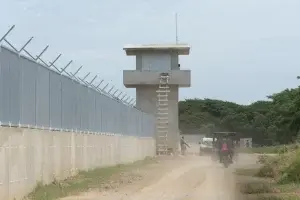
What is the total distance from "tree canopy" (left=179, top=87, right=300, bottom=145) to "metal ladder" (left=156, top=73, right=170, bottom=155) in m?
16.9

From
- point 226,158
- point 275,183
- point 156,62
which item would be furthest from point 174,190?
point 156,62

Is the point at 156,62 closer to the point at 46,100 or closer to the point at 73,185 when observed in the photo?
the point at 73,185

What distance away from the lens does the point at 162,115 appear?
61.6m

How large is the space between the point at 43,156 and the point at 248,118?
9125 centimetres

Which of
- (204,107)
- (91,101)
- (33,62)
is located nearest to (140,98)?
(91,101)

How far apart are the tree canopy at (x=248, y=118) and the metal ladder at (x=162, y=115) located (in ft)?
55.5

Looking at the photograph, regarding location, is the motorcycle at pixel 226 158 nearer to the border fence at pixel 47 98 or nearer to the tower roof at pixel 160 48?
the border fence at pixel 47 98

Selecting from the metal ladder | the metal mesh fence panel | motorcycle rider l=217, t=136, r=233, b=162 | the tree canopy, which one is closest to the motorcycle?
motorcycle rider l=217, t=136, r=233, b=162

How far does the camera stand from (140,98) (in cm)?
6347

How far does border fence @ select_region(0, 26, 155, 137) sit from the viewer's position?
58.0ft

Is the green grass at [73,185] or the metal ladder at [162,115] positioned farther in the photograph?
the metal ladder at [162,115]

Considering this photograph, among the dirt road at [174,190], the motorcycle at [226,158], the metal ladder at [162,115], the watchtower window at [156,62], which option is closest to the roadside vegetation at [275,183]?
the dirt road at [174,190]

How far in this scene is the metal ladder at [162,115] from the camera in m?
60.8

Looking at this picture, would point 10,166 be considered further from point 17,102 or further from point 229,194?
point 229,194
